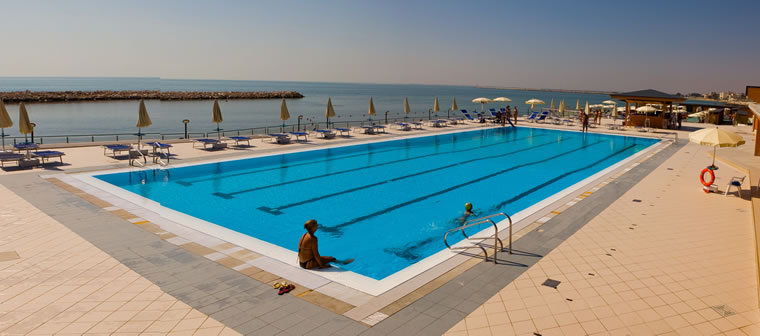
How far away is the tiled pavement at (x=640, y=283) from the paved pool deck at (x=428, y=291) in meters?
A: 0.02

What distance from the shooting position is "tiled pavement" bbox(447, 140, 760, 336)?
5.03 metres

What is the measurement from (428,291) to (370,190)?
7.52 m

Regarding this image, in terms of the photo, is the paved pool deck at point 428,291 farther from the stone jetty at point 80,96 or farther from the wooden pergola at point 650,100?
the stone jetty at point 80,96

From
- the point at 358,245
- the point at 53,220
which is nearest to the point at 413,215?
the point at 358,245

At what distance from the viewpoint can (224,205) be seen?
1095 centimetres

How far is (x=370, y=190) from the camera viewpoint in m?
13.3

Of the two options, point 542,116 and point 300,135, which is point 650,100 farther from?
point 300,135

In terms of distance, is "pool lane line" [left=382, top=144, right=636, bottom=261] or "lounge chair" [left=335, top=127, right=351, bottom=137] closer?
"pool lane line" [left=382, top=144, right=636, bottom=261]

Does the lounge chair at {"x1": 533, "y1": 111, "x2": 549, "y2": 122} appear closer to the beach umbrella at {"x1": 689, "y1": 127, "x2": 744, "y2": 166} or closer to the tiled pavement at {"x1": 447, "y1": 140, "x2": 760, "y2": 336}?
the beach umbrella at {"x1": 689, "y1": 127, "x2": 744, "y2": 166}

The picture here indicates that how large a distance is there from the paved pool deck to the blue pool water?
6.47ft

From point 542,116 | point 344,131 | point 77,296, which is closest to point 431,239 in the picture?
point 77,296

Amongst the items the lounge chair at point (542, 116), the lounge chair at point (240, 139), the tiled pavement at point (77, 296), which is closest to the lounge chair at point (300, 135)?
the lounge chair at point (240, 139)

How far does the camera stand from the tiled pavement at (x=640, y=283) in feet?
16.5

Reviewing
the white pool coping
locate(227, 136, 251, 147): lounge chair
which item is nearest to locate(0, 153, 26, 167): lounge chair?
the white pool coping
